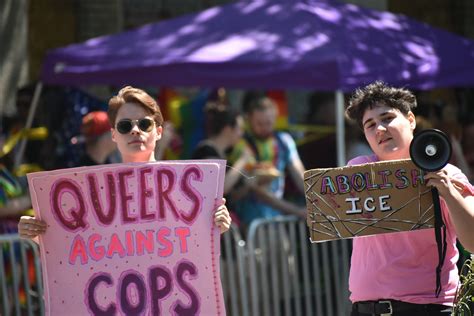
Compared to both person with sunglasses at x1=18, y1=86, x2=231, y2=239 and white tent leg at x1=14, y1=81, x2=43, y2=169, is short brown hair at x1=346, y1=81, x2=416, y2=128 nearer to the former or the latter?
person with sunglasses at x1=18, y1=86, x2=231, y2=239

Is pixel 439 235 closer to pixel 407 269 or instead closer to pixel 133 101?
pixel 407 269

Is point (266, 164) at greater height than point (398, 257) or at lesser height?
greater

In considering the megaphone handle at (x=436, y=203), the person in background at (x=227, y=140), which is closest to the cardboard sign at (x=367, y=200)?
the megaphone handle at (x=436, y=203)

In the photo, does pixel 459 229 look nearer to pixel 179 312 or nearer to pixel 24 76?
pixel 179 312

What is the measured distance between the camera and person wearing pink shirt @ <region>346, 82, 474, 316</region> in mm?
4543

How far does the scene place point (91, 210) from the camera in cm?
468

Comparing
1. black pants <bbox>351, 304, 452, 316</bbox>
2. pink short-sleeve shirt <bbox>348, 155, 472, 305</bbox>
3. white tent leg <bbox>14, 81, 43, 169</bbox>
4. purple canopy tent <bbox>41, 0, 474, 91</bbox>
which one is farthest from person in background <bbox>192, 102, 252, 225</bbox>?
black pants <bbox>351, 304, 452, 316</bbox>

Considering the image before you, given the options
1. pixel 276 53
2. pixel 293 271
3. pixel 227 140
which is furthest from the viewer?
pixel 227 140

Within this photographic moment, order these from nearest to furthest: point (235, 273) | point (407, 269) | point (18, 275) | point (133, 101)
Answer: point (407, 269), point (133, 101), point (18, 275), point (235, 273)

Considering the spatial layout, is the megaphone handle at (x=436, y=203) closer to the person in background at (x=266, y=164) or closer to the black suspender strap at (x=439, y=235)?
the black suspender strap at (x=439, y=235)

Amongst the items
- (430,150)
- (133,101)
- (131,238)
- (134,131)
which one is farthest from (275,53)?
(430,150)

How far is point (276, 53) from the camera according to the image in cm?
805

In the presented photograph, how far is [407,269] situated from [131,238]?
113 centimetres

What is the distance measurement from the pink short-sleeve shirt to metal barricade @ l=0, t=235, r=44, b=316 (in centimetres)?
289
